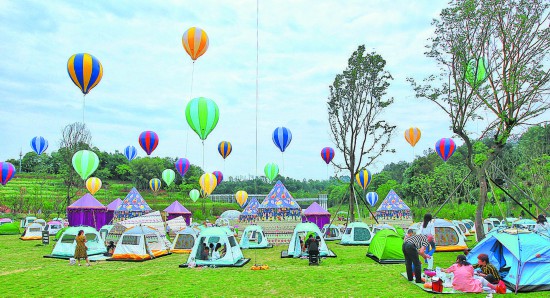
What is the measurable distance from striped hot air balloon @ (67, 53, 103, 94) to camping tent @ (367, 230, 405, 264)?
14901mm

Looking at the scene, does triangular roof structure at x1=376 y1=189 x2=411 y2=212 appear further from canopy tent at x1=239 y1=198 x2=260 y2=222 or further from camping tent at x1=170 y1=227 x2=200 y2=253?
camping tent at x1=170 y1=227 x2=200 y2=253

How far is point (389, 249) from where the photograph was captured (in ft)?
48.5

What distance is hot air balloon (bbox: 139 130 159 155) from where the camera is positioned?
28.4 meters

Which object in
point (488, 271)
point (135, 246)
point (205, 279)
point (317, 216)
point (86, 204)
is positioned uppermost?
point (86, 204)

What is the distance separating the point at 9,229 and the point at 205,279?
27407 mm

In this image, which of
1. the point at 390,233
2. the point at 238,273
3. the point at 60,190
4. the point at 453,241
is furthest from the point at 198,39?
Answer: the point at 60,190

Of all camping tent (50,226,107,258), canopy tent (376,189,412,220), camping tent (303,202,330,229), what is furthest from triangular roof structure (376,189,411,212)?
camping tent (50,226,107,258)

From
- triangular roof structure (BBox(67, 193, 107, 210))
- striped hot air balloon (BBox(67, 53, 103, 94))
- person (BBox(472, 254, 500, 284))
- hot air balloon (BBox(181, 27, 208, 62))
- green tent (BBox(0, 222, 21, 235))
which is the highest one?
hot air balloon (BBox(181, 27, 208, 62))

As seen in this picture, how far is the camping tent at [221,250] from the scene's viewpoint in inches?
577

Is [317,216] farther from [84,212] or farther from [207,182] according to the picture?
[84,212]

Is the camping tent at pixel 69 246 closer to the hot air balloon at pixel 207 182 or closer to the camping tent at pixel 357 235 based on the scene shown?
the camping tent at pixel 357 235

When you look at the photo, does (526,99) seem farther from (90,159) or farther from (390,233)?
(90,159)

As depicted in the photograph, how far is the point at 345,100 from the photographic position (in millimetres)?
27062

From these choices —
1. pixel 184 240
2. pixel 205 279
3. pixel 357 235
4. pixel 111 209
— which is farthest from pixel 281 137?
pixel 111 209
